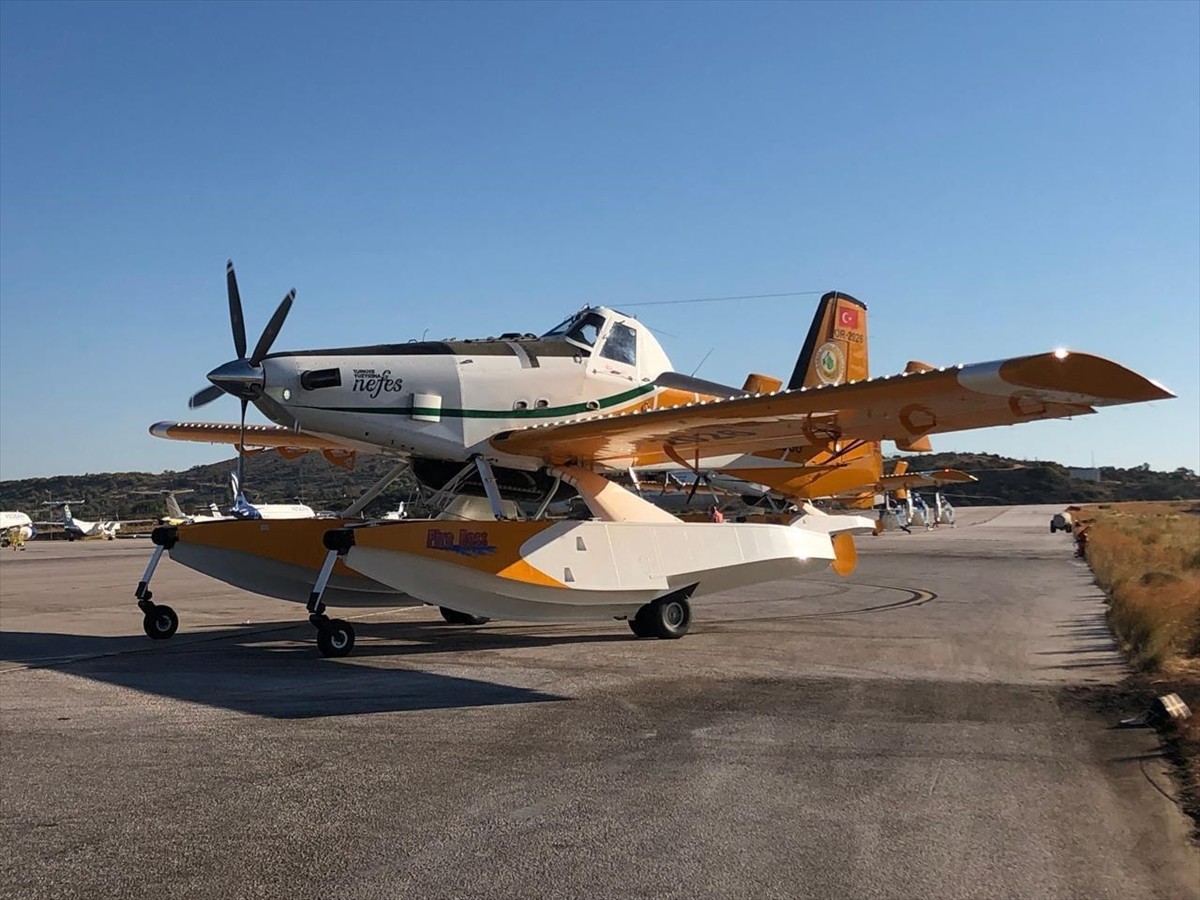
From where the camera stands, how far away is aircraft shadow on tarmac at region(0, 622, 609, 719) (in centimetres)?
766

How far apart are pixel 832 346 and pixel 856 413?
7844 millimetres

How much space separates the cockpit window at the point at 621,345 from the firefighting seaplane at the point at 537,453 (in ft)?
0.13

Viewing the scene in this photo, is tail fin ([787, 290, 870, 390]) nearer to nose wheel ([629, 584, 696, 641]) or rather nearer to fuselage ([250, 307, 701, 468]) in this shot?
fuselage ([250, 307, 701, 468])

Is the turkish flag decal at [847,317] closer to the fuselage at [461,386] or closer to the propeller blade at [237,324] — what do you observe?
the fuselage at [461,386]

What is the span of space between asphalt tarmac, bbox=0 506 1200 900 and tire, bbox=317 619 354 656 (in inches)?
7.1

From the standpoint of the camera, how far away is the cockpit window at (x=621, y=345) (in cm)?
1284

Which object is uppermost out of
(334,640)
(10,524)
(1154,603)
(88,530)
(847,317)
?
(847,317)

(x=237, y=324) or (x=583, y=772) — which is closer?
(x=583, y=772)

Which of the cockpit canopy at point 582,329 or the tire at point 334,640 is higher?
the cockpit canopy at point 582,329

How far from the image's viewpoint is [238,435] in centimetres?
1466

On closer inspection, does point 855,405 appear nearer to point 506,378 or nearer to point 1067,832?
point 506,378

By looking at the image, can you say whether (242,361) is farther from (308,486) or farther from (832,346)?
(308,486)

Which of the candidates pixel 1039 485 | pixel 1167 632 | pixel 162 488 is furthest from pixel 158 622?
pixel 1039 485

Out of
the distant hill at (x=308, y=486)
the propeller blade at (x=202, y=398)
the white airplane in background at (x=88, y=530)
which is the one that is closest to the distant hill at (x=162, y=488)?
the distant hill at (x=308, y=486)
